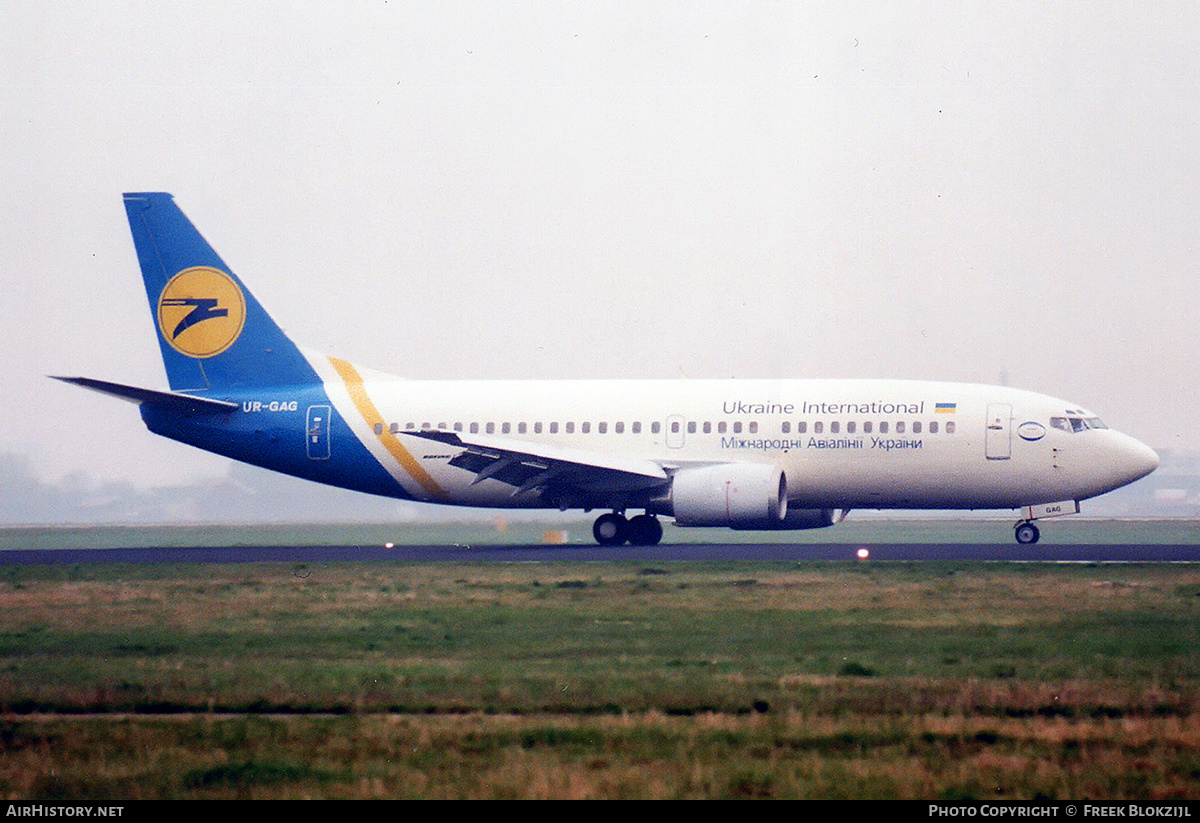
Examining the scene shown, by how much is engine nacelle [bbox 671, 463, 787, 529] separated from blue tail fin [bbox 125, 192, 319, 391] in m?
11.5

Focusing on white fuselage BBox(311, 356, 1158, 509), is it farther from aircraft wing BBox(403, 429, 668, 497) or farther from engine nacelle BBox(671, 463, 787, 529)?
engine nacelle BBox(671, 463, 787, 529)

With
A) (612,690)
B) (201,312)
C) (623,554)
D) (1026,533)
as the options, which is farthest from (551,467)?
(612,690)

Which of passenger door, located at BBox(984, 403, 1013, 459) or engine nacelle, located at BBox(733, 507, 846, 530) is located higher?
passenger door, located at BBox(984, 403, 1013, 459)

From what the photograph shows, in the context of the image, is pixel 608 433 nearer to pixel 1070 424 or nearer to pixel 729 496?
pixel 729 496

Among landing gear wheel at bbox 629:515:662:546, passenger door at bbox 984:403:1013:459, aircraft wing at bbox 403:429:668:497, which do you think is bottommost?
landing gear wheel at bbox 629:515:662:546

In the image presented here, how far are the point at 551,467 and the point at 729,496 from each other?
446 centimetres

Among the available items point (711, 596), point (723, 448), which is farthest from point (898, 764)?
point (723, 448)

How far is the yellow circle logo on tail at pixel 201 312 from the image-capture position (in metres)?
40.6

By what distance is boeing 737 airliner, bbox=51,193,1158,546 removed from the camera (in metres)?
35.7

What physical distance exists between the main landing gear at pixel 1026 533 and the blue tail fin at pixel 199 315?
19059mm

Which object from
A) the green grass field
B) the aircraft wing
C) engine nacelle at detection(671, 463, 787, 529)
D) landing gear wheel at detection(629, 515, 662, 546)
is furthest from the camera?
landing gear wheel at detection(629, 515, 662, 546)

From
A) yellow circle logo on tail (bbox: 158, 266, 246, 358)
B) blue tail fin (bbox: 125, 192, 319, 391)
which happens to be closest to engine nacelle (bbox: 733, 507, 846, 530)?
Answer: blue tail fin (bbox: 125, 192, 319, 391)

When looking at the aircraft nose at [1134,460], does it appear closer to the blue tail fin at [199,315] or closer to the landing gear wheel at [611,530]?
the landing gear wheel at [611,530]

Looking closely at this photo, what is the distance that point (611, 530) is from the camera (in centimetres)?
3819
